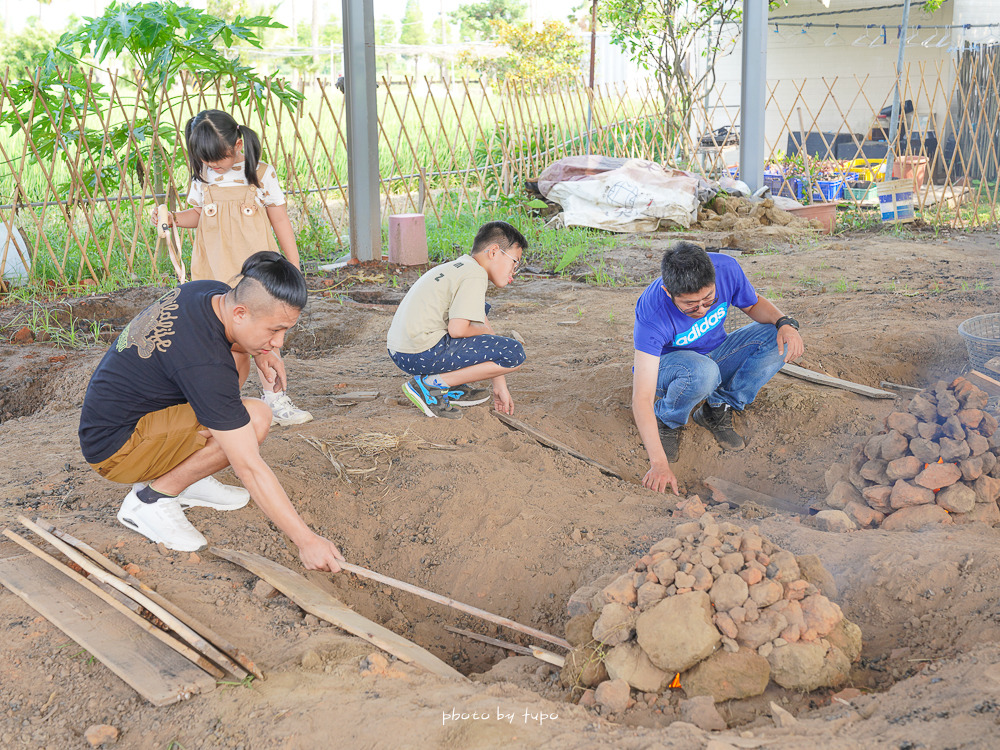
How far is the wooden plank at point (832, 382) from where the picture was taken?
140 inches

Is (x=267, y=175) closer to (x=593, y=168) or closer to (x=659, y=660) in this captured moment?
(x=659, y=660)

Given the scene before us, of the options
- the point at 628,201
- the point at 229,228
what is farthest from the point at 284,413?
the point at 628,201

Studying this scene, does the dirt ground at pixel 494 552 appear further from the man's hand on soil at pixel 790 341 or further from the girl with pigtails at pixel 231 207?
the girl with pigtails at pixel 231 207

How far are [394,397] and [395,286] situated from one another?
267 cm

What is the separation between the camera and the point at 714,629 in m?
1.82

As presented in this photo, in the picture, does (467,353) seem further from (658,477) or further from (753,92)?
(753,92)

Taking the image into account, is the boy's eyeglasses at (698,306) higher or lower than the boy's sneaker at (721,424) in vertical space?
higher

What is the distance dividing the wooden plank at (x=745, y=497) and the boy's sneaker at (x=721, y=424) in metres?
0.29

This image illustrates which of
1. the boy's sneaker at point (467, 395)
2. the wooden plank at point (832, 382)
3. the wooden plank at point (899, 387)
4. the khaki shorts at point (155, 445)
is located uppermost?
the khaki shorts at point (155, 445)

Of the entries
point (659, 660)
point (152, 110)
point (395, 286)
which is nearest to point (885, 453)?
point (659, 660)

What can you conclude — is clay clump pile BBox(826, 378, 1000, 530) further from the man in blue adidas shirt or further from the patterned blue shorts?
the patterned blue shorts

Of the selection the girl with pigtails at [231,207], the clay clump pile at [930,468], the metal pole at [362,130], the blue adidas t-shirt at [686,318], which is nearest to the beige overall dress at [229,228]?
the girl with pigtails at [231,207]

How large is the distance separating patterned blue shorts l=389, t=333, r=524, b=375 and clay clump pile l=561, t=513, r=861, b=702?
5.23 ft

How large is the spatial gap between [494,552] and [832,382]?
201 centimetres
